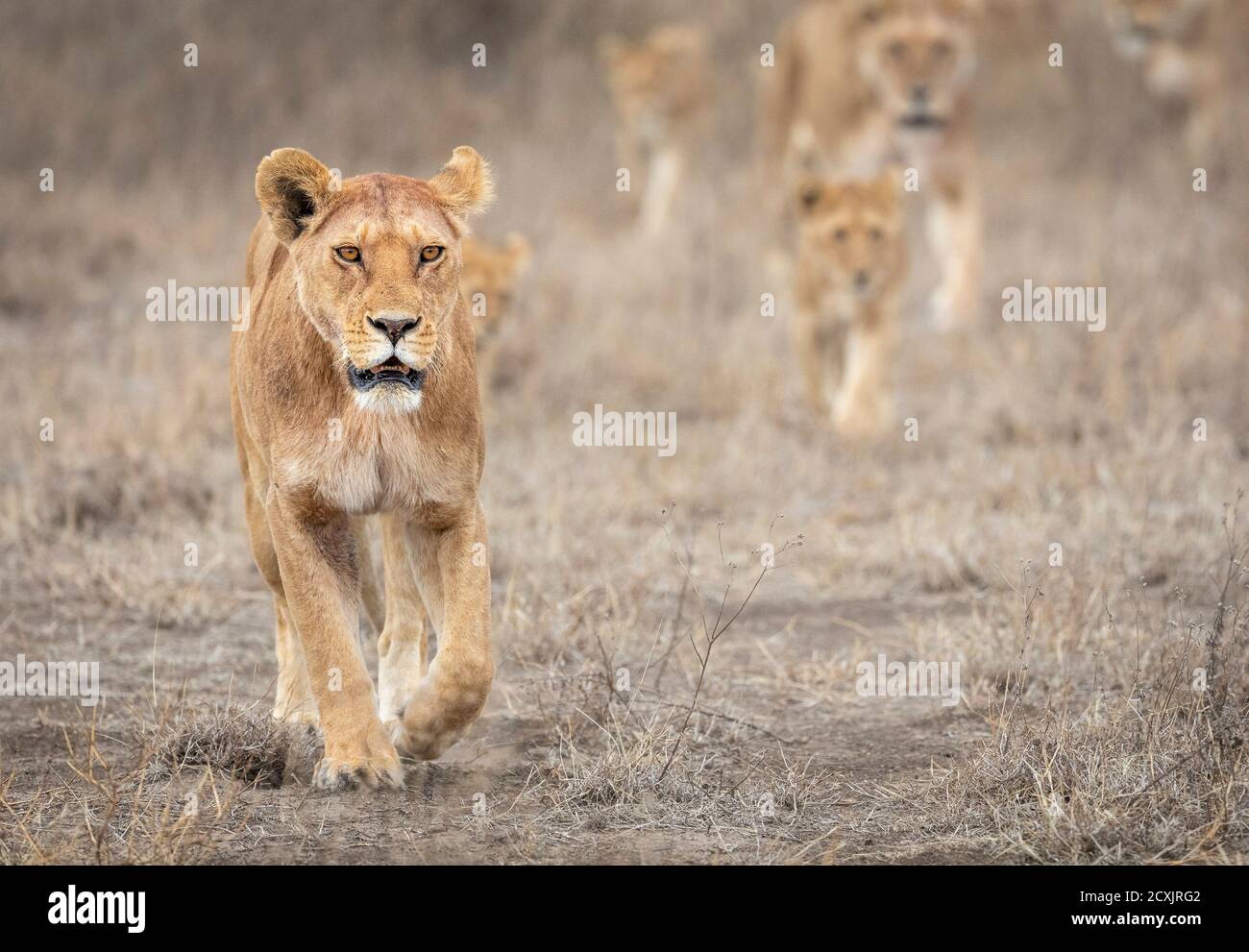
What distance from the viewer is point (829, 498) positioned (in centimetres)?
726

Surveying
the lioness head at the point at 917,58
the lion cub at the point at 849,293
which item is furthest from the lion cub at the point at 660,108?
the lion cub at the point at 849,293

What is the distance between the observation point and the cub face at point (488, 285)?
8.26m

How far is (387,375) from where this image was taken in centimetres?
380

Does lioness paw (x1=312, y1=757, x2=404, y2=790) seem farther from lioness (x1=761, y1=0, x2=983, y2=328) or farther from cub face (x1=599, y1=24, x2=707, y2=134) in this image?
cub face (x1=599, y1=24, x2=707, y2=134)

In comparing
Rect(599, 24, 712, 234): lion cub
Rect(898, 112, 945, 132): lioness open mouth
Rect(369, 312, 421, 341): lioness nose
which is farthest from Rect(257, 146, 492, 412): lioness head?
Rect(599, 24, 712, 234): lion cub

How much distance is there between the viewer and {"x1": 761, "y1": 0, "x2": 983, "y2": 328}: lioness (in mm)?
10680

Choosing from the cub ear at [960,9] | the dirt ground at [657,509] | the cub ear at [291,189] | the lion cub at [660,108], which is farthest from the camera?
the lion cub at [660,108]

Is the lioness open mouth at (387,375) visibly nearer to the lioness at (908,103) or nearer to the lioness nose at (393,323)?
the lioness nose at (393,323)

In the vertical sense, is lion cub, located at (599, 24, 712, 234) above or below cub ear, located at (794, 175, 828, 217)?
above

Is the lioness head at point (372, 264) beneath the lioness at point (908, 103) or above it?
beneath

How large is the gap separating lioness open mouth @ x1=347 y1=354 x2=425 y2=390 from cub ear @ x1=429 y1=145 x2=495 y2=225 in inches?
21.7

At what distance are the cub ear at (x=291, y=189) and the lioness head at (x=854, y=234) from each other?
4.56 meters

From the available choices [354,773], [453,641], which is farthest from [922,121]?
[354,773]
